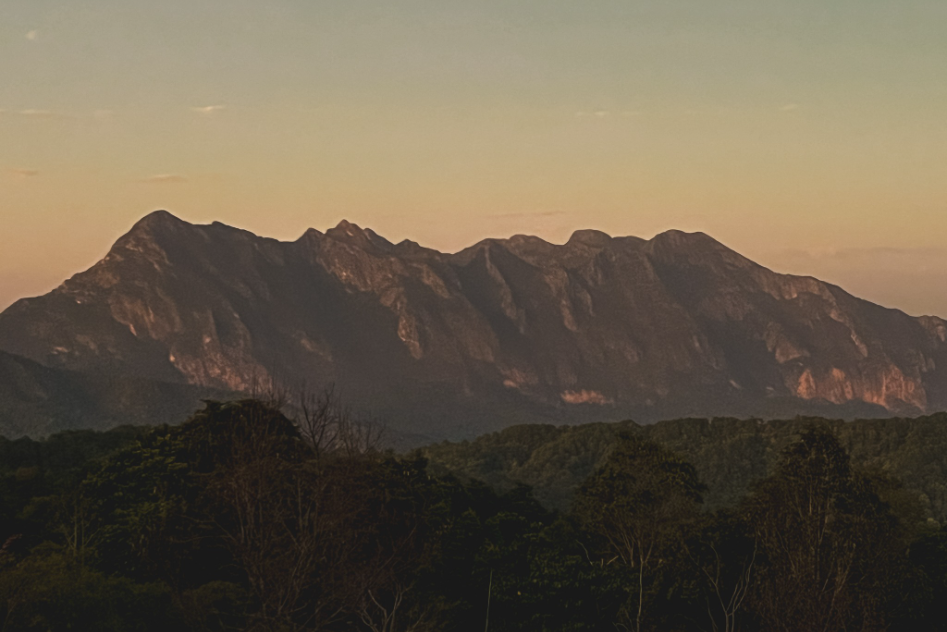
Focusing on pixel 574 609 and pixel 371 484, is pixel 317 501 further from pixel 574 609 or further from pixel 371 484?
pixel 574 609

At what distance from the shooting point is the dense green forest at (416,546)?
53438 millimetres

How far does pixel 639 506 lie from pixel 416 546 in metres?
16.9

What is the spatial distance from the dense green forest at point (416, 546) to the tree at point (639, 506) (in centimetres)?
15

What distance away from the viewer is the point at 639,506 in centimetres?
8238

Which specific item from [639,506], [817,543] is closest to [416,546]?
[639,506]

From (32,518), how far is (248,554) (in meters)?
36.7

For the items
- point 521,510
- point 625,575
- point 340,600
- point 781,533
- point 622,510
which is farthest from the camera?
point 521,510

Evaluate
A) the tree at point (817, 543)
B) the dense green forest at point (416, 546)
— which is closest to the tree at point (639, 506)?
the dense green forest at point (416, 546)

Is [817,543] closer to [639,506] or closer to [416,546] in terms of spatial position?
[416,546]

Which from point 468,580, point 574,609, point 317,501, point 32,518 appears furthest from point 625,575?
point 32,518

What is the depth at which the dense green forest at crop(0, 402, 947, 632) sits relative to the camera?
5344 centimetres

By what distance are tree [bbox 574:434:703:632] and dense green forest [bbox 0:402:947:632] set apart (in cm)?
15

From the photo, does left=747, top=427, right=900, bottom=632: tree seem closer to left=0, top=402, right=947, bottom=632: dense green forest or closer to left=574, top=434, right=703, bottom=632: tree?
left=0, top=402, right=947, bottom=632: dense green forest

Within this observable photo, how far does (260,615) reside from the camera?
5047 centimetres
